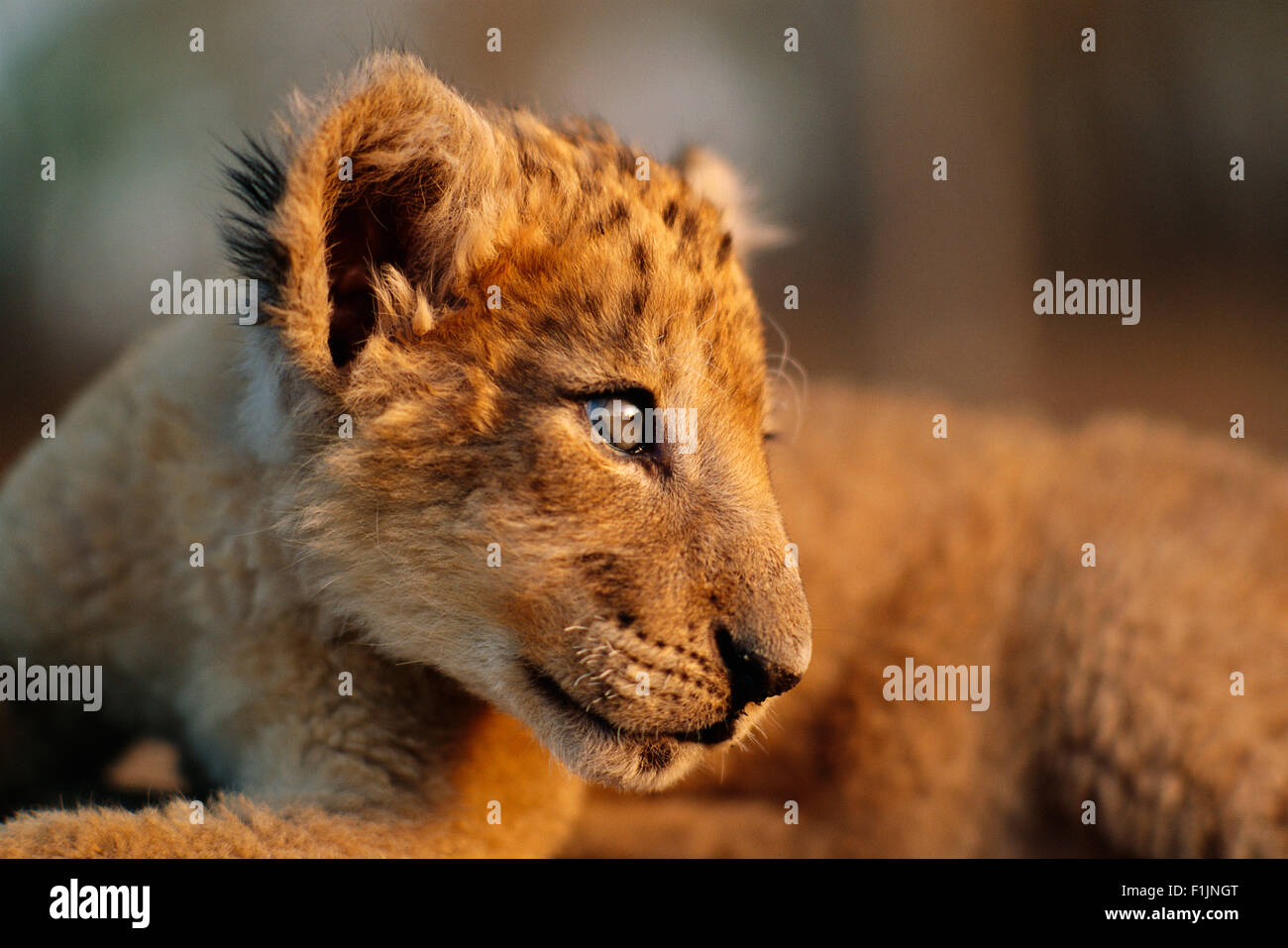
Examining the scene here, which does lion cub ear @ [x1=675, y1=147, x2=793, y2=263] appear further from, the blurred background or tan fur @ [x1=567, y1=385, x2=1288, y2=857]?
tan fur @ [x1=567, y1=385, x2=1288, y2=857]

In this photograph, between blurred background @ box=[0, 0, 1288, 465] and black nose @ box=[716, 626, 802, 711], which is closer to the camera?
black nose @ box=[716, 626, 802, 711]

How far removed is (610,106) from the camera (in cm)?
392

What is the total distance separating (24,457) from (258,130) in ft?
4.26

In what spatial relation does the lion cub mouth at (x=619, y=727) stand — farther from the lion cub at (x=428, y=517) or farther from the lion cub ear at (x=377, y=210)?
the lion cub ear at (x=377, y=210)

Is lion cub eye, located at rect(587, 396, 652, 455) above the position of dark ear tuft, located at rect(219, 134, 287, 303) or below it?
below

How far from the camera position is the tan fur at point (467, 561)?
1896 millimetres

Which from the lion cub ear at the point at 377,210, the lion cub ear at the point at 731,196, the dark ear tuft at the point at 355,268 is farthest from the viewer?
the lion cub ear at the point at 731,196

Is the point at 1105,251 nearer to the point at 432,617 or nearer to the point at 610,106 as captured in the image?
the point at 610,106

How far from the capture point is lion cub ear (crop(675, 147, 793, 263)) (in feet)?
9.20

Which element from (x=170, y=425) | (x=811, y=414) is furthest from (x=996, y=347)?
(x=170, y=425)

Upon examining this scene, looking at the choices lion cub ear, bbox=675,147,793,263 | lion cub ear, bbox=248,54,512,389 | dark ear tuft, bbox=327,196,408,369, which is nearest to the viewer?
lion cub ear, bbox=248,54,512,389

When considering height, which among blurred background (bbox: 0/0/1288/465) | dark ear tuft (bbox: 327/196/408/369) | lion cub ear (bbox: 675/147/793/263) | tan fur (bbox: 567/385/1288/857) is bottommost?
tan fur (bbox: 567/385/1288/857)

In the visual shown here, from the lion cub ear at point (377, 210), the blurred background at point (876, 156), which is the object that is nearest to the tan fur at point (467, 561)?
the lion cub ear at point (377, 210)

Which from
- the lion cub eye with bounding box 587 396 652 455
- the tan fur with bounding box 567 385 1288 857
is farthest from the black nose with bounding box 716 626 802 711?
the tan fur with bounding box 567 385 1288 857
